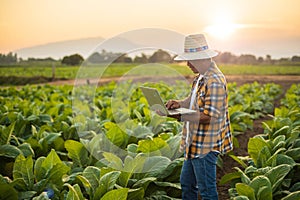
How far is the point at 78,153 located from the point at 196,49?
6.75 ft

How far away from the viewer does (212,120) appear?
325cm

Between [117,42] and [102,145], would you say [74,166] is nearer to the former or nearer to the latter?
[102,145]

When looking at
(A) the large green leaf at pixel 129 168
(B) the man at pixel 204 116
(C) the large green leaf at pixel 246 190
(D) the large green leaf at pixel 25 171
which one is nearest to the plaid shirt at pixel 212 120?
(B) the man at pixel 204 116

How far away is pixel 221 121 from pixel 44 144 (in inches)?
105

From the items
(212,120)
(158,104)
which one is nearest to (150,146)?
(158,104)

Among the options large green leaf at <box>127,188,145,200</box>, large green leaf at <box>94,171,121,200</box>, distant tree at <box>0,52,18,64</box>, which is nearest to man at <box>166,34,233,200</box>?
large green leaf at <box>127,188,145,200</box>

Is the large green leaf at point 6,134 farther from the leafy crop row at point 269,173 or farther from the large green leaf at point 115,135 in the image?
the leafy crop row at point 269,173

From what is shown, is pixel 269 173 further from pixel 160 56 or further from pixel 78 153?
pixel 78 153

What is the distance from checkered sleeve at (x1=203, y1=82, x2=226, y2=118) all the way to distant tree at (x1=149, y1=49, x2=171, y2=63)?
599mm

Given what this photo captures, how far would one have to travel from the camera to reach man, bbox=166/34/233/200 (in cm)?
321

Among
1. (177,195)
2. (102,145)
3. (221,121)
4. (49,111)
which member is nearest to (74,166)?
(102,145)

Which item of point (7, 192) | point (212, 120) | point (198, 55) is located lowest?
point (7, 192)

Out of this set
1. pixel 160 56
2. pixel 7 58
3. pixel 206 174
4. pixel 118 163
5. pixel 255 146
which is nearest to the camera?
pixel 206 174

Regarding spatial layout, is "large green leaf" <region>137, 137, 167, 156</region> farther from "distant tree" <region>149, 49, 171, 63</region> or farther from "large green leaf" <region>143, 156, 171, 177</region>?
"distant tree" <region>149, 49, 171, 63</region>
